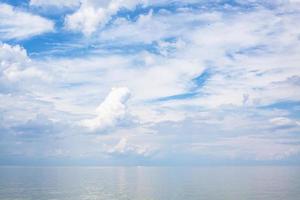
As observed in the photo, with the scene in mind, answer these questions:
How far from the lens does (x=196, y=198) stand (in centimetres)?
11044

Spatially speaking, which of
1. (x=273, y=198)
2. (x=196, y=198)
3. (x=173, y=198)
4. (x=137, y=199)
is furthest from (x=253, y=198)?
(x=137, y=199)

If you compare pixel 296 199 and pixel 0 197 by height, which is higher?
pixel 0 197

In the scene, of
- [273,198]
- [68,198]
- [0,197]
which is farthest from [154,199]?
[0,197]

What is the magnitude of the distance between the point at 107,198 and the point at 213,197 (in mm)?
35099

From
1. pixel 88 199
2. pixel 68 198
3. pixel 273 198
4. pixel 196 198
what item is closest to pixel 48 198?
pixel 68 198

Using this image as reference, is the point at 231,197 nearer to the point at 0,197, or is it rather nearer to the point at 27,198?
the point at 27,198

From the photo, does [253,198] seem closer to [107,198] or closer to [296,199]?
[296,199]

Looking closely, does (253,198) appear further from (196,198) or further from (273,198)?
(196,198)

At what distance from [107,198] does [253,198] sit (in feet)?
158

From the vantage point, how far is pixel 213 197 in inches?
4417

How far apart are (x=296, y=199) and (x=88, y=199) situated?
2620 inches

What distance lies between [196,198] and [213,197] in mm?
6113

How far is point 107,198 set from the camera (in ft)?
370

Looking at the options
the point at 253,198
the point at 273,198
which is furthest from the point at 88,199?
the point at 273,198
